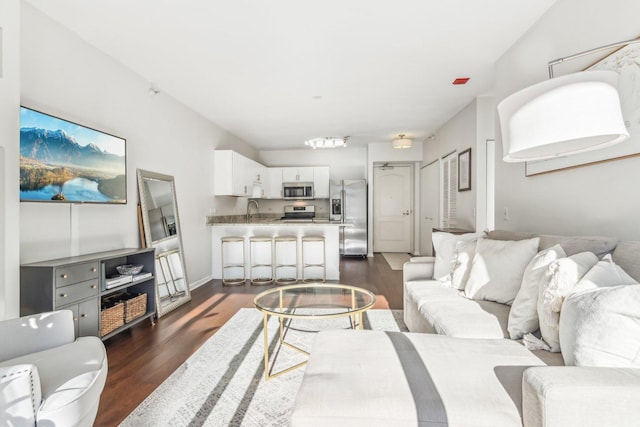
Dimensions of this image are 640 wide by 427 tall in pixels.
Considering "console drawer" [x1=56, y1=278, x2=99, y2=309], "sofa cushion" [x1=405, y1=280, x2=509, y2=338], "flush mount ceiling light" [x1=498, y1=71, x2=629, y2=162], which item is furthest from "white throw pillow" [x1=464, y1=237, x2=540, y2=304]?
"console drawer" [x1=56, y1=278, x2=99, y2=309]

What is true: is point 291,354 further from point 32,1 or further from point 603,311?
point 32,1

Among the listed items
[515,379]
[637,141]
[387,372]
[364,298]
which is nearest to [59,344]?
[387,372]

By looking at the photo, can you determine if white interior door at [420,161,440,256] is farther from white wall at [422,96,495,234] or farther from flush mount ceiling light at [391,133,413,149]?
white wall at [422,96,495,234]

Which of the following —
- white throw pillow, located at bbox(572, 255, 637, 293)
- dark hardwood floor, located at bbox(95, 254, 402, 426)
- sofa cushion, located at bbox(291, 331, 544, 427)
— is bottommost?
dark hardwood floor, located at bbox(95, 254, 402, 426)

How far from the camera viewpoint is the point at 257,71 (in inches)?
126

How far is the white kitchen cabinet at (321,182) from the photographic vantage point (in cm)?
716

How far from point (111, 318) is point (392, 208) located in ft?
20.6

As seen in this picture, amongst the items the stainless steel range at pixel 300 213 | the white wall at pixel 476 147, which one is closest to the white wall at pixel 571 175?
the white wall at pixel 476 147

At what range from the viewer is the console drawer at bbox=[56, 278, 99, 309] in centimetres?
210

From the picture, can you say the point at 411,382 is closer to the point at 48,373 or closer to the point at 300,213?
the point at 48,373

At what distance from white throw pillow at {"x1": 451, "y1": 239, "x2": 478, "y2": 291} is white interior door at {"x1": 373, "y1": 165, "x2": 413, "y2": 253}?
506 centimetres

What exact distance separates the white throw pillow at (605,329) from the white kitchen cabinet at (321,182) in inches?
240

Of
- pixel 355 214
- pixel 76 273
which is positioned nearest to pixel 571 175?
pixel 76 273

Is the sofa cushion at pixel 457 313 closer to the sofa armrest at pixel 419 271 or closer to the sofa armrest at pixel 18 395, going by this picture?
the sofa armrest at pixel 419 271
